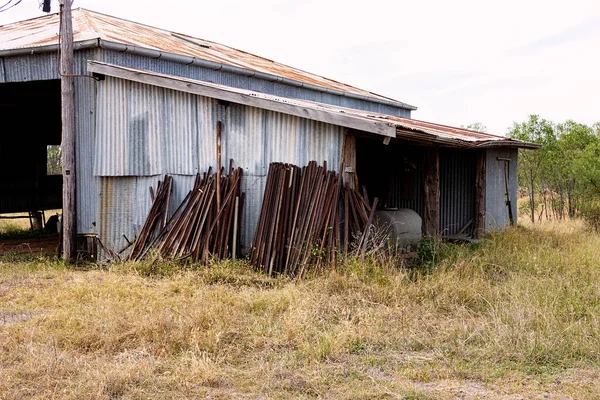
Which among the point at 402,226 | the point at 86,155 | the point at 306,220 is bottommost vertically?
the point at 402,226

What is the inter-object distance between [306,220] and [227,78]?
243 inches

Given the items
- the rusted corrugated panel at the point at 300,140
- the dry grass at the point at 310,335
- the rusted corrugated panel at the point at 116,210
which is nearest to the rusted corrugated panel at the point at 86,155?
the rusted corrugated panel at the point at 116,210

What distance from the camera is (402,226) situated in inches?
448

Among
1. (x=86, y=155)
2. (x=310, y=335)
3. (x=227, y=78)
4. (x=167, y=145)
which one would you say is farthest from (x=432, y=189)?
(x=86, y=155)

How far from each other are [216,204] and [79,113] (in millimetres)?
3707

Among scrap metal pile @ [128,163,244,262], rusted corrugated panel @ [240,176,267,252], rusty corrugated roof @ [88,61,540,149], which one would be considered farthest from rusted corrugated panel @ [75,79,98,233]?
rusted corrugated panel @ [240,176,267,252]

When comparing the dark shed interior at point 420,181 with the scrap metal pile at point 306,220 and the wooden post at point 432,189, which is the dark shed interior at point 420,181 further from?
the scrap metal pile at point 306,220

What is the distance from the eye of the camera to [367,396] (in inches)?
177

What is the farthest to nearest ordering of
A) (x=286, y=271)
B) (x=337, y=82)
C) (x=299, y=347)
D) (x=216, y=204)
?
(x=337, y=82) → (x=216, y=204) → (x=286, y=271) → (x=299, y=347)

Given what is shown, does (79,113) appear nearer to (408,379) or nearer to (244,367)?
(244,367)

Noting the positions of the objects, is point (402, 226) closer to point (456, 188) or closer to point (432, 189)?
point (432, 189)

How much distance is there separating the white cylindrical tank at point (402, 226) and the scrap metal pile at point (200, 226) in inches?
116

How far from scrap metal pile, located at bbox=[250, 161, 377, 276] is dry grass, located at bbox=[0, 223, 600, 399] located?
0.52 metres

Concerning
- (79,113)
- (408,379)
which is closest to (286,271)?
(408,379)
